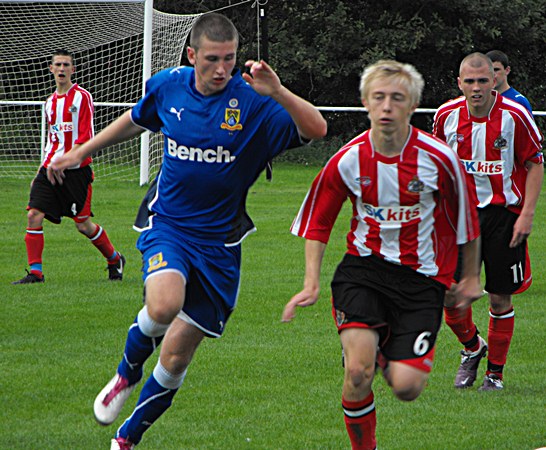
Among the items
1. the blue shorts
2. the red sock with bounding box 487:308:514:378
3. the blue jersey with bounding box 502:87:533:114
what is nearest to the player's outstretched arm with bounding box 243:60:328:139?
the blue shorts

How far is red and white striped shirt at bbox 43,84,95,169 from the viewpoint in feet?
34.4

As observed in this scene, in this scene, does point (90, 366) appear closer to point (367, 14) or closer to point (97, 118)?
point (97, 118)

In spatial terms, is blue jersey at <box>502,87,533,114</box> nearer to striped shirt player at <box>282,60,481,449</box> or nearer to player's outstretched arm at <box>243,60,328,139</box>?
striped shirt player at <box>282,60,481,449</box>

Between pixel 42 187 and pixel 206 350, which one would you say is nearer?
pixel 206 350

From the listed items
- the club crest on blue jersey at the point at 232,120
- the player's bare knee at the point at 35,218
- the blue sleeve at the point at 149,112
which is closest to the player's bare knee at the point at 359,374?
the club crest on blue jersey at the point at 232,120

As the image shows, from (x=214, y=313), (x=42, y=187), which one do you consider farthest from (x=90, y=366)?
(x=42, y=187)

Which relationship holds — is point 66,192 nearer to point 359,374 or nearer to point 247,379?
point 247,379

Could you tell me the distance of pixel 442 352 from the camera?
7.48 m

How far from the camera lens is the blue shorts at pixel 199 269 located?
490 centimetres

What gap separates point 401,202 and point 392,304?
1.56ft

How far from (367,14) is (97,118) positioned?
40.0 ft

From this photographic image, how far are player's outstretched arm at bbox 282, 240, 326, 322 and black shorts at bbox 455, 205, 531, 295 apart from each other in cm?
225

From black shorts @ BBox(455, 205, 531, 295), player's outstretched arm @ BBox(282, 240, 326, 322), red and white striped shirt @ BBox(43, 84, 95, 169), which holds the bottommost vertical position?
red and white striped shirt @ BBox(43, 84, 95, 169)

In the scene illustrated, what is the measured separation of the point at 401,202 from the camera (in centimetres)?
471
